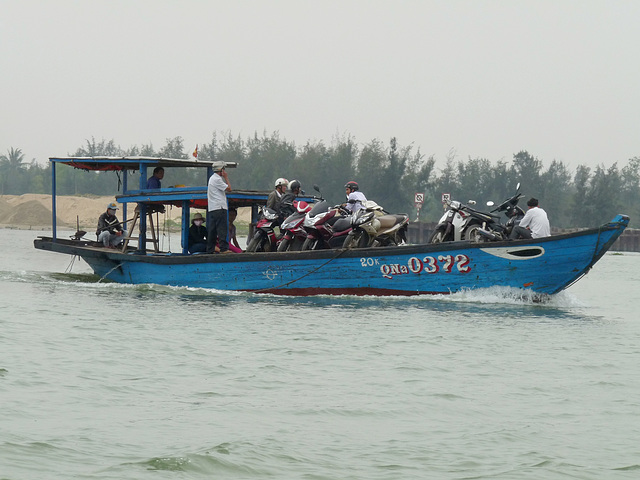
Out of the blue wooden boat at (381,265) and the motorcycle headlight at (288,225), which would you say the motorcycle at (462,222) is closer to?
the blue wooden boat at (381,265)

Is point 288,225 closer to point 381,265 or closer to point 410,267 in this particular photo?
point 381,265

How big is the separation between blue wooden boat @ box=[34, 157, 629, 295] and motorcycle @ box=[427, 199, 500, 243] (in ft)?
2.23

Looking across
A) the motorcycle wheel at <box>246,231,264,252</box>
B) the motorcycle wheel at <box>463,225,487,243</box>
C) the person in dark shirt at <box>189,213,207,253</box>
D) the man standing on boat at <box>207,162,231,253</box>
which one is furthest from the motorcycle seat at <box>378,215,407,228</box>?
the person in dark shirt at <box>189,213,207,253</box>

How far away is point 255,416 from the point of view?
7.14 meters

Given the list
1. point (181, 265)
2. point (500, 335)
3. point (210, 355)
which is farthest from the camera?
point (181, 265)

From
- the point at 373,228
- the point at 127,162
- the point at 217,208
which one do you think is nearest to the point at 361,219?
the point at 373,228

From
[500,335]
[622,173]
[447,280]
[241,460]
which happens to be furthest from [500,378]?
[622,173]

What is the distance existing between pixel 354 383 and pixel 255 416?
1589 mm

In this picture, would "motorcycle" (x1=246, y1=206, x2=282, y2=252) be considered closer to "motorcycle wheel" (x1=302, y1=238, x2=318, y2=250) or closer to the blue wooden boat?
the blue wooden boat

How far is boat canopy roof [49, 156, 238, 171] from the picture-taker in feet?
54.0

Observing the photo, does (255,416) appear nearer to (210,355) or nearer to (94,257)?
(210,355)

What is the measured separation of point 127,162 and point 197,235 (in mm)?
1876

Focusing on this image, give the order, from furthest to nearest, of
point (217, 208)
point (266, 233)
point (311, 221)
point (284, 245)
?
point (266, 233), point (217, 208), point (284, 245), point (311, 221)

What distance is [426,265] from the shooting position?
14.3m
